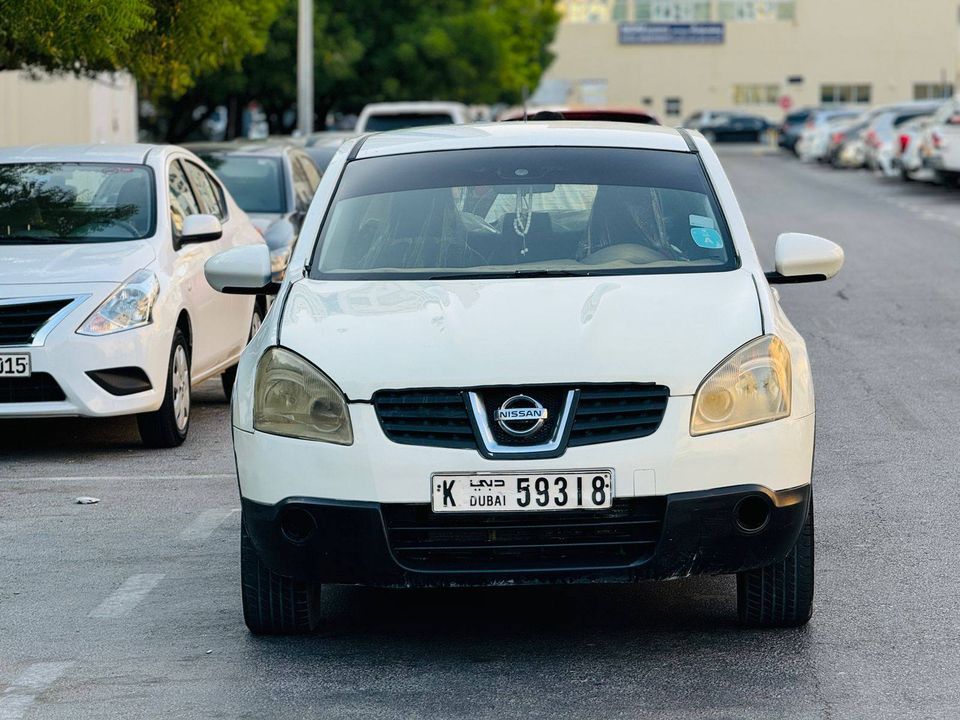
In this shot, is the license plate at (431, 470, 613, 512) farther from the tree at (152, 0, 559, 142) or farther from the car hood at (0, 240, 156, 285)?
the tree at (152, 0, 559, 142)

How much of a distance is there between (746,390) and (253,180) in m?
10.6

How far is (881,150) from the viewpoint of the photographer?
133 feet

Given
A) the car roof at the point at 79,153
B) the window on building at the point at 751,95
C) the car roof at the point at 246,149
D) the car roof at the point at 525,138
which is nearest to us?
the car roof at the point at 525,138

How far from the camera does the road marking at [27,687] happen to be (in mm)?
5035

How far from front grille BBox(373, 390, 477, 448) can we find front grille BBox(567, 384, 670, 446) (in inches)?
12.9

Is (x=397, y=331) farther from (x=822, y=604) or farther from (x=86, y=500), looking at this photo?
(x=86, y=500)

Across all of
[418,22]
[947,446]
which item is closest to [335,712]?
[947,446]

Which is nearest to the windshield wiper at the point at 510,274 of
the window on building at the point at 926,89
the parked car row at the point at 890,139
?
the parked car row at the point at 890,139

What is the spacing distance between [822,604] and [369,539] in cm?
169

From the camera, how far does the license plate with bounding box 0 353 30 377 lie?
8.84 metres

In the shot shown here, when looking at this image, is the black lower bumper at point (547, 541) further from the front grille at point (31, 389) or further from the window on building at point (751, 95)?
the window on building at point (751, 95)

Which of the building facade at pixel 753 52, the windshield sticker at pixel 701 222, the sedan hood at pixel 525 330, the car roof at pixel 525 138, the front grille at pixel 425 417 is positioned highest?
the car roof at pixel 525 138

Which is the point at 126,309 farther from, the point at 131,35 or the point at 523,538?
the point at 131,35

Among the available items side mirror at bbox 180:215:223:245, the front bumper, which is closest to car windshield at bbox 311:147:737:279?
the front bumper
